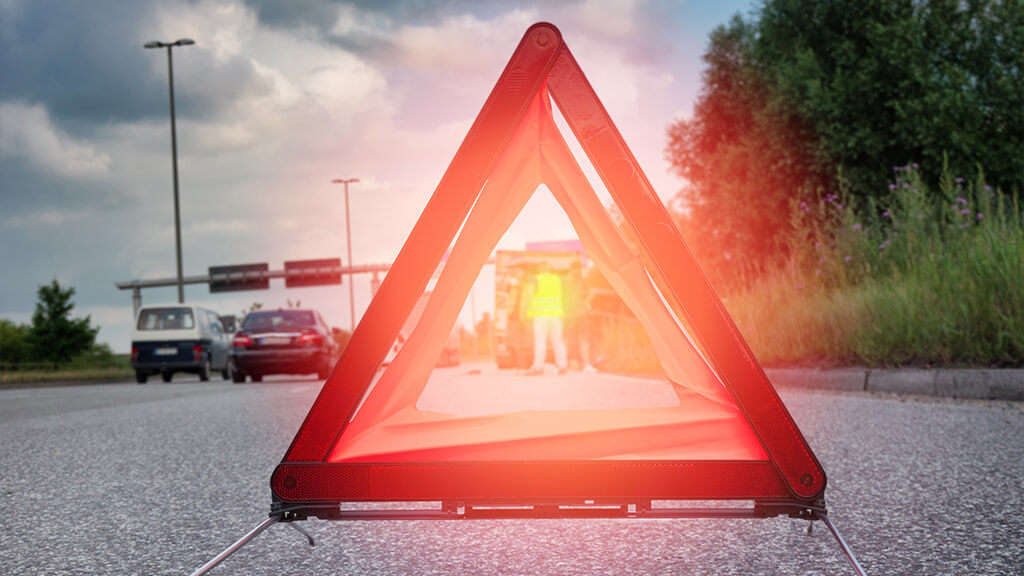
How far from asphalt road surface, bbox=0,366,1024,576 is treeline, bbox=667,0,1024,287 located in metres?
16.0

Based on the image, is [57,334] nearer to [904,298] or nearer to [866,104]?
[866,104]

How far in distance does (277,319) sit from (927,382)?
45.8 feet

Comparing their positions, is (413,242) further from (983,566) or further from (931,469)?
(931,469)

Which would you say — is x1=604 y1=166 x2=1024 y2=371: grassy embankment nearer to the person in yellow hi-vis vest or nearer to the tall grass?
the tall grass

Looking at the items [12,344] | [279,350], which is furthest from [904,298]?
[12,344]

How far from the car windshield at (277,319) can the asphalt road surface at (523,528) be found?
12963 mm

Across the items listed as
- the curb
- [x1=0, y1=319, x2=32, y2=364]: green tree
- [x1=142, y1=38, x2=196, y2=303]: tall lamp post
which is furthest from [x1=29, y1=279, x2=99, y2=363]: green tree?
the curb

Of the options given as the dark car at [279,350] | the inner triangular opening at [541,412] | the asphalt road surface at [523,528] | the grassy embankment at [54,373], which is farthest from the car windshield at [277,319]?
the inner triangular opening at [541,412]

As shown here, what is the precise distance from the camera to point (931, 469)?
4.00 m

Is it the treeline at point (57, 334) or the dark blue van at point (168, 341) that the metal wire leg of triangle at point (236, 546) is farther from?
the treeline at point (57, 334)

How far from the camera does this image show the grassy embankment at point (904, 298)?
7.51m

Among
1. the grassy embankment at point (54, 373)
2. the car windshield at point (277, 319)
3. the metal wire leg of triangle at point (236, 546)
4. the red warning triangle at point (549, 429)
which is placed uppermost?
the car windshield at point (277, 319)

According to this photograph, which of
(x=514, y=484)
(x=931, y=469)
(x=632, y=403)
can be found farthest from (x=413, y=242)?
(x=632, y=403)

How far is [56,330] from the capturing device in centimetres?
5059
